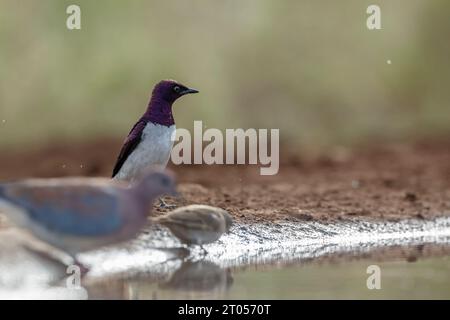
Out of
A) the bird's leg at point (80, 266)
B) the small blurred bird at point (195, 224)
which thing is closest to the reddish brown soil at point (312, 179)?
the small blurred bird at point (195, 224)

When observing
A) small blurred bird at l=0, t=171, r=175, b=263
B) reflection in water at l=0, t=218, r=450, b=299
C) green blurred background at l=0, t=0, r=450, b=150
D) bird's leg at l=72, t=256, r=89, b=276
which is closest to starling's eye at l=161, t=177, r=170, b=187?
small blurred bird at l=0, t=171, r=175, b=263

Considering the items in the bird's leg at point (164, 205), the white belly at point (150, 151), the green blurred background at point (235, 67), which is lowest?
the bird's leg at point (164, 205)

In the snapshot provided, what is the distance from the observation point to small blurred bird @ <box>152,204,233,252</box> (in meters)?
7.14

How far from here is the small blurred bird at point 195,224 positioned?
7.14 meters

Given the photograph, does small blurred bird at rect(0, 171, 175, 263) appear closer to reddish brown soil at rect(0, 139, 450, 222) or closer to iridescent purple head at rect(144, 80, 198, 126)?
reddish brown soil at rect(0, 139, 450, 222)

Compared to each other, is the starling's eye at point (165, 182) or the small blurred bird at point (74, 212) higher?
the starling's eye at point (165, 182)

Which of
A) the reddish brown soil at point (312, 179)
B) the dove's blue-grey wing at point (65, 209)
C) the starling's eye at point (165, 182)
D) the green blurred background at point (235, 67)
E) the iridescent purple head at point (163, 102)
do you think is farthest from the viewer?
the green blurred background at point (235, 67)

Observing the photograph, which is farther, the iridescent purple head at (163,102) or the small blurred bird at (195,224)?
the iridescent purple head at (163,102)

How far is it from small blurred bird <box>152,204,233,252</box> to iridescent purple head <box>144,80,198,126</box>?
1479 mm

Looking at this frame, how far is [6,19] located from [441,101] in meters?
6.21

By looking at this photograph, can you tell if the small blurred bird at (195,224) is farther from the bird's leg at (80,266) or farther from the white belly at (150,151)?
the white belly at (150,151)

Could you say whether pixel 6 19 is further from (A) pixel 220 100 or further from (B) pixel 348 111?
(B) pixel 348 111
